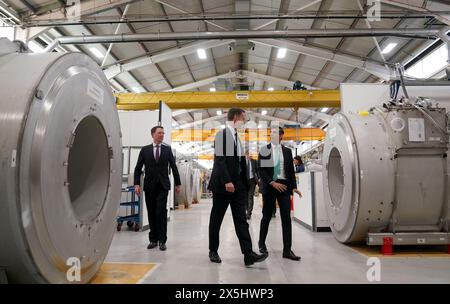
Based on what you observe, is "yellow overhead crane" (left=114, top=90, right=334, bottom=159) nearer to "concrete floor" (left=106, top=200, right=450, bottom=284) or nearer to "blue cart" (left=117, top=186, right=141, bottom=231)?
"blue cart" (left=117, top=186, right=141, bottom=231)

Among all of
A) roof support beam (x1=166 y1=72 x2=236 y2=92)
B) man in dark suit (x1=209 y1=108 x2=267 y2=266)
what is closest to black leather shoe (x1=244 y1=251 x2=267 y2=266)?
man in dark suit (x1=209 y1=108 x2=267 y2=266)

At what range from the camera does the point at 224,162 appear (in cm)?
315

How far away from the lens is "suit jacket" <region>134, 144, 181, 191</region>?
4.00m

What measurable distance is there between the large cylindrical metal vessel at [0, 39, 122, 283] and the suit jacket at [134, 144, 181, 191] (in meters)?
1.39

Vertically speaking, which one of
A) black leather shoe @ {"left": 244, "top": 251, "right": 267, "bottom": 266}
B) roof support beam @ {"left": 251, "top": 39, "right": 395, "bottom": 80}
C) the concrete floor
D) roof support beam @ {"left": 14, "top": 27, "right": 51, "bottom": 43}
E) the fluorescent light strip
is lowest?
the concrete floor

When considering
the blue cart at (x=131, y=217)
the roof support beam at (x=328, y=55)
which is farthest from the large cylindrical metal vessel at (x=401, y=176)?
the roof support beam at (x=328, y=55)

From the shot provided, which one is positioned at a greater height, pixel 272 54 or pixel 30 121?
pixel 272 54

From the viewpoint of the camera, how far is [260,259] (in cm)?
304

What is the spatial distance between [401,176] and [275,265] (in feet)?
5.96

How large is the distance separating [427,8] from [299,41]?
4097 millimetres

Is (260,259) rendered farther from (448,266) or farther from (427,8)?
(427,8)

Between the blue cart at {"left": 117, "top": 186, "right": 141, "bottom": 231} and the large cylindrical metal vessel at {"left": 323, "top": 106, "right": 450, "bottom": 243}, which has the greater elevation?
the large cylindrical metal vessel at {"left": 323, "top": 106, "right": 450, "bottom": 243}

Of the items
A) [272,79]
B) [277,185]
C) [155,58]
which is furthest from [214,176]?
[272,79]
